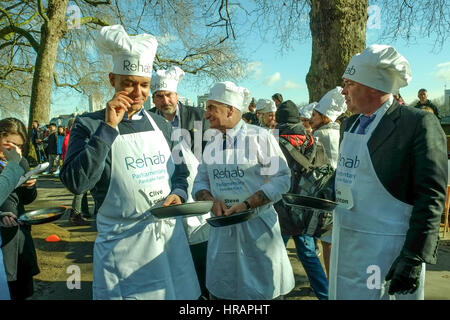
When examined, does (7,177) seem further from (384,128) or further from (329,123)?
(329,123)

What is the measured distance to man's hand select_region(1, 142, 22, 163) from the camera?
2318 millimetres

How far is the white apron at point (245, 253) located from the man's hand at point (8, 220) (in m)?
1.42

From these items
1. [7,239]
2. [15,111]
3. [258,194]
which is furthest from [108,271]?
[15,111]

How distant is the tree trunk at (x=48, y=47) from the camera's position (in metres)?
13.0

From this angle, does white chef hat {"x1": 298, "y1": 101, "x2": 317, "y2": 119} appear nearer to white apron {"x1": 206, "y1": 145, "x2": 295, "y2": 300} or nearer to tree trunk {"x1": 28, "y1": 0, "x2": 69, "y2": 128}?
white apron {"x1": 206, "y1": 145, "x2": 295, "y2": 300}

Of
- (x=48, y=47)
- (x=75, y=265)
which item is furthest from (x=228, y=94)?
(x=48, y=47)

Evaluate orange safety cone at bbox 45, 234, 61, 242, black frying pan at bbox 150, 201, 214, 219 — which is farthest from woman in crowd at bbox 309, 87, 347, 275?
orange safety cone at bbox 45, 234, 61, 242

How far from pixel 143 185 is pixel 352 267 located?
1252 millimetres

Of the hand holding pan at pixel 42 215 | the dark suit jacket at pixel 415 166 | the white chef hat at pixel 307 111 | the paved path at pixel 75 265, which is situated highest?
the white chef hat at pixel 307 111

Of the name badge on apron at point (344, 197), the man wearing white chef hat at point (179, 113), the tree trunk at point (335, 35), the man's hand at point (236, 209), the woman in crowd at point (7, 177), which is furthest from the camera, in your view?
the tree trunk at point (335, 35)

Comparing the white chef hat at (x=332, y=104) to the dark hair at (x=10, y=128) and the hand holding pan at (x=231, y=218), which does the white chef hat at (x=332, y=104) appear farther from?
the dark hair at (x=10, y=128)

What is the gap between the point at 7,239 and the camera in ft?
8.80

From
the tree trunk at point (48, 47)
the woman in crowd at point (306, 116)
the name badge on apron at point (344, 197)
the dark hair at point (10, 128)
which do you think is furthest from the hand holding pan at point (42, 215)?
the tree trunk at point (48, 47)

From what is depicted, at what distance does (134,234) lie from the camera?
1.91 meters
